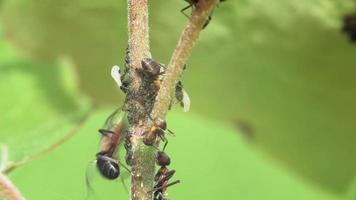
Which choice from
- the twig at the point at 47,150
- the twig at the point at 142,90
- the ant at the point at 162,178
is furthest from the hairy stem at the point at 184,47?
the twig at the point at 47,150

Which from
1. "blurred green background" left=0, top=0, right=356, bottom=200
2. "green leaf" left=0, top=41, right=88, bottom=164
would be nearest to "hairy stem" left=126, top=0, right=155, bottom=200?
"blurred green background" left=0, top=0, right=356, bottom=200

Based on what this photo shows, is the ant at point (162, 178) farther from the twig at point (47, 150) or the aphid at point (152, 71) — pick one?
the twig at point (47, 150)

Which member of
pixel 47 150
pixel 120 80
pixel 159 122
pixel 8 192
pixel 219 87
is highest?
pixel 219 87

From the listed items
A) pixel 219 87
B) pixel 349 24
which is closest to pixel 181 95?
pixel 349 24

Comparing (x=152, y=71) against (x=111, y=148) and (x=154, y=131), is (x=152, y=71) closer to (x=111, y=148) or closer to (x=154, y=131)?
(x=154, y=131)

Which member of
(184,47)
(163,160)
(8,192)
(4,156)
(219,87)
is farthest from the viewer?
(219,87)

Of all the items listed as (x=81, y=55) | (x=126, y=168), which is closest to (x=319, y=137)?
(x=81, y=55)

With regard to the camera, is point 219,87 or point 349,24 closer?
point 349,24
